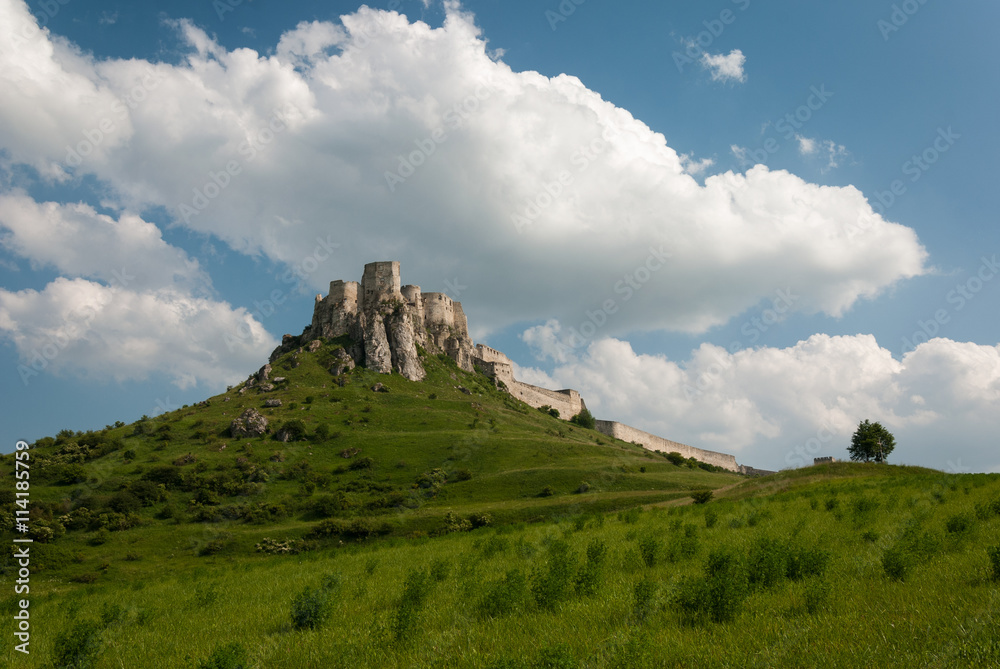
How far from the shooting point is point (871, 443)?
72.9m

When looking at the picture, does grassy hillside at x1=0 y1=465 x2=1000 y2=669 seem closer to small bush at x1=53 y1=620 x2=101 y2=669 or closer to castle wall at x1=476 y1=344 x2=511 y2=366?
small bush at x1=53 y1=620 x2=101 y2=669

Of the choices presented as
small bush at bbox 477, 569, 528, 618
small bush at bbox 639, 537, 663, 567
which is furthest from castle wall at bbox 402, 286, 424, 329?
small bush at bbox 477, 569, 528, 618

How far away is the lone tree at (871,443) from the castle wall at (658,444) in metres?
63.3

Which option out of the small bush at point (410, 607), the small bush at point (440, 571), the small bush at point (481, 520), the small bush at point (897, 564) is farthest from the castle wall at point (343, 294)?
the small bush at point (897, 564)

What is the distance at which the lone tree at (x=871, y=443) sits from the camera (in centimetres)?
7212

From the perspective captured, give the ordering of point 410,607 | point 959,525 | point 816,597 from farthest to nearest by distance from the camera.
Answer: point 959,525, point 410,607, point 816,597

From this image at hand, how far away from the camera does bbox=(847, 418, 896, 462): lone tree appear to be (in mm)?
72125

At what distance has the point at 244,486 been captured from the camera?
68000mm

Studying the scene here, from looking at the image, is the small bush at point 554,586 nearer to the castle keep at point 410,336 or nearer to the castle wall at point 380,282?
the castle keep at point 410,336

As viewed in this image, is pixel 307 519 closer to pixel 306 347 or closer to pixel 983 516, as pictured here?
pixel 983 516

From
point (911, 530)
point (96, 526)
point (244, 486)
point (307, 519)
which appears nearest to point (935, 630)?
point (911, 530)

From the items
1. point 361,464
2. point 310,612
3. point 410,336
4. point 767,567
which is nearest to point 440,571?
point 310,612

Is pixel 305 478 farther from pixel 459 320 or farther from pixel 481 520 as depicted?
pixel 459 320

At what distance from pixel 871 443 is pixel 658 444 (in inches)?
2982
